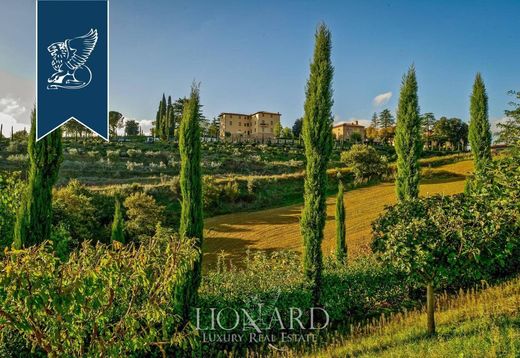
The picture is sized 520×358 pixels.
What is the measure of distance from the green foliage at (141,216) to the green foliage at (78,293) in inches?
721

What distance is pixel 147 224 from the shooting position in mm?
22234

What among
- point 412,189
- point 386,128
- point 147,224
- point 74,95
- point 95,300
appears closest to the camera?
point 95,300

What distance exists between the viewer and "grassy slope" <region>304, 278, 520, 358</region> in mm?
5466

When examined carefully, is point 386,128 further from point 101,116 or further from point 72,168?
point 101,116

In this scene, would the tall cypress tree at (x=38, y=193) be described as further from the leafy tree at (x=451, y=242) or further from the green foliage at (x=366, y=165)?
the green foliage at (x=366, y=165)

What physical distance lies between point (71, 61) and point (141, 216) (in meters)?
15.9

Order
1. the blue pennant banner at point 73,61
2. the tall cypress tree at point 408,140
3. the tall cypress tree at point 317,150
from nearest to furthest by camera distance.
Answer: the blue pennant banner at point 73,61, the tall cypress tree at point 317,150, the tall cypress tree at point 408,140

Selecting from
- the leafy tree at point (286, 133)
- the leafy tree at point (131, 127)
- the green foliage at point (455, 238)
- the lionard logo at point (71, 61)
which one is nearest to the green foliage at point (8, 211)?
the lionard logo at point (71, 61)

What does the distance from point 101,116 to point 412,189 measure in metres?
12.4

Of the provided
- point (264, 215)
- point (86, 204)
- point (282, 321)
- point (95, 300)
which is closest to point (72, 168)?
point (86, 204)

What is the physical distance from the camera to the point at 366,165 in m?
36.6

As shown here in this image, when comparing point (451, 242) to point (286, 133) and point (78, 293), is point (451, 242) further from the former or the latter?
point (286, 133)

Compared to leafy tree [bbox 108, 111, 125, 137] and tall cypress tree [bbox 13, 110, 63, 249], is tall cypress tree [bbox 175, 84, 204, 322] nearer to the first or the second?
tall cypress tree [bbox 13, 110, 63, 249]

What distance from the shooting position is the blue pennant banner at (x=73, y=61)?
23.5 feet
